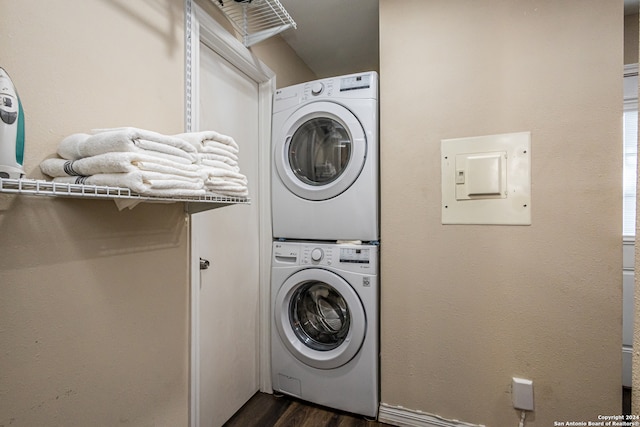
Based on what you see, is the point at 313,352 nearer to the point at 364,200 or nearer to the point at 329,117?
the point at 364,200

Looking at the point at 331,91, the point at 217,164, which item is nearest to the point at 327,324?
the point at 217,164

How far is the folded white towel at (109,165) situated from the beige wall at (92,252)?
4cm

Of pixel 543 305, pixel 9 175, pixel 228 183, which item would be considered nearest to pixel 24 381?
pixel 9 175

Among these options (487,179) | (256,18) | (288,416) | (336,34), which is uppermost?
(336,34)

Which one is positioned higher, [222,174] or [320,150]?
[320,150]

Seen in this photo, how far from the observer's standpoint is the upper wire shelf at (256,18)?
1453 mm

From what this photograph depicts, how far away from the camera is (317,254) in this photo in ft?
5.59

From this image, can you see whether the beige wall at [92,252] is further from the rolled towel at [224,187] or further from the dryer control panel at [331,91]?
the dryer control panel at [331,91]

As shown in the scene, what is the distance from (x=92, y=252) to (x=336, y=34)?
1966 mm

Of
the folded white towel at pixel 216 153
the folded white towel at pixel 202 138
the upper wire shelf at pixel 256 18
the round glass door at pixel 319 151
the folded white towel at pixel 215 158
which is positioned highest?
the upper wire shelf at pixel 256 18

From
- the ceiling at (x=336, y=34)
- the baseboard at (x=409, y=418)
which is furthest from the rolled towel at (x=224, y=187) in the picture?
the baseboard at (x=409, y=418)

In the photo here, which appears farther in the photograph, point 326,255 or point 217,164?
point 326,255

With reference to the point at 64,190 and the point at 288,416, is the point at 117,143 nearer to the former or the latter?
the point at 64,190

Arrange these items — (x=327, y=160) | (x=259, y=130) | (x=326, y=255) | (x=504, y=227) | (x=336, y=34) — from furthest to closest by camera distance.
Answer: (x=336, y=34) < (x=259, y=130) < (x=327, y=160) < (x=326, y=255) < (x=504, y=227)
